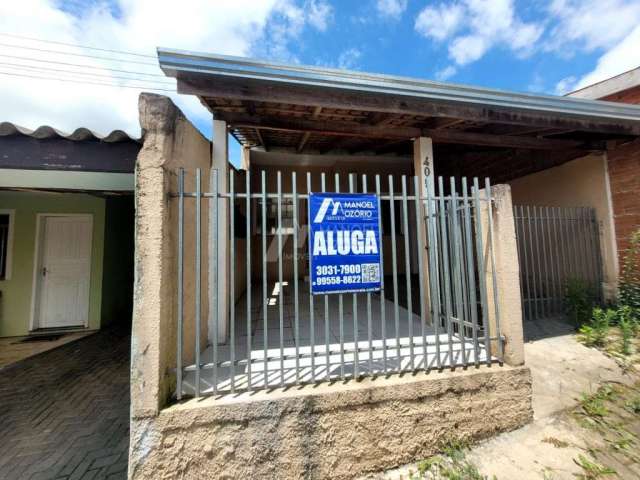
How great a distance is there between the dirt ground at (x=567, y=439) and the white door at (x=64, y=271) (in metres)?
6.27

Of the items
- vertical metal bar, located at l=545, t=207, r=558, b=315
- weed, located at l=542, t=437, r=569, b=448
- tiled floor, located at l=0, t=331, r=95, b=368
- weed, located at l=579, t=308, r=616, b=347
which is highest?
vertical metal bar, located at l=545, t=207, r=558, b=315

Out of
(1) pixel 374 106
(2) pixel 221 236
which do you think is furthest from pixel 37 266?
(1) pixel 374 106

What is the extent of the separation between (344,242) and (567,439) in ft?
8.42

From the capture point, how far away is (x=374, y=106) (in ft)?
9.97

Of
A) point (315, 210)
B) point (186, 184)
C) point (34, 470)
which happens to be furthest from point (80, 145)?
point (34, 470)

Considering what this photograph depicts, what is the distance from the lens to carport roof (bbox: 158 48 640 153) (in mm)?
2570

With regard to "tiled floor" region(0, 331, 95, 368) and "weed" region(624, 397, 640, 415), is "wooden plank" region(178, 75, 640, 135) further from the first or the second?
"tiled floor" region(0, 331, 95, 368)

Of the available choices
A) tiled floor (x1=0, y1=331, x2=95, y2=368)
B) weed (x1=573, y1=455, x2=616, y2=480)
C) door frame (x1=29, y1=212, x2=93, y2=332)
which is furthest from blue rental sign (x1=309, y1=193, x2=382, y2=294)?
door frame (x1=29, y1=212, x2=93, y2=332)

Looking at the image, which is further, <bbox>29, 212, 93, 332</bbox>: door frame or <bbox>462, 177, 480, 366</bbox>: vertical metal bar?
<bbox>29, 212, 93, 332</bbox>: door frame

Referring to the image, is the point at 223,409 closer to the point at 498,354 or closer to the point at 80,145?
the point at 498,354

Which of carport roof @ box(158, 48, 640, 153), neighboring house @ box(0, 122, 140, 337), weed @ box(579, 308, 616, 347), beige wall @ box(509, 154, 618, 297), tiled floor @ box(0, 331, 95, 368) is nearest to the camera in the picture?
carport roof @ box(158, 48, 640, 153)

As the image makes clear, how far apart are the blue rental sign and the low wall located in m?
0.81

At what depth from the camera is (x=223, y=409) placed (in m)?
1.89

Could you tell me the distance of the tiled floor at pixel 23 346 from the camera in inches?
163
